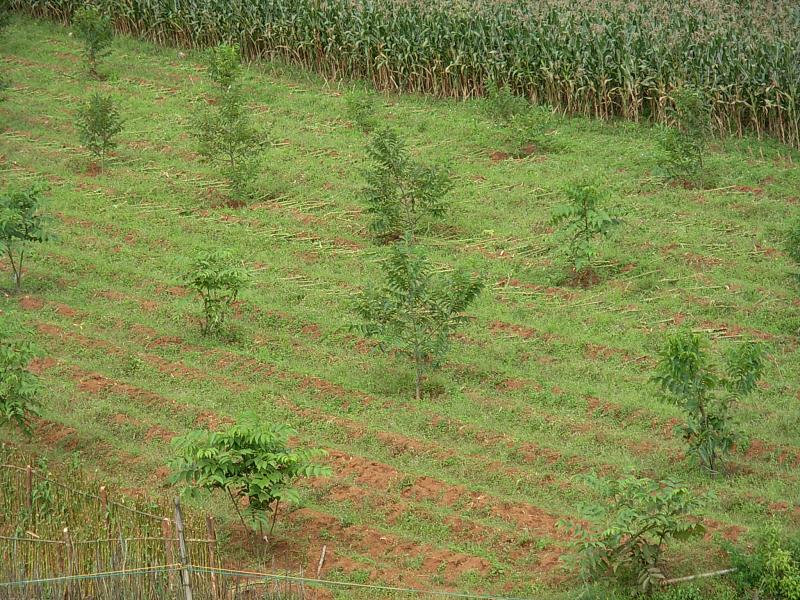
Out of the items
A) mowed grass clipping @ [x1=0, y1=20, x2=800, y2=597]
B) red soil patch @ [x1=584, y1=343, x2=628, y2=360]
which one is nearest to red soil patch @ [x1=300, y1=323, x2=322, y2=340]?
mowed grass clipping @ [x1=0, y1=20, x2=800, y2=597]

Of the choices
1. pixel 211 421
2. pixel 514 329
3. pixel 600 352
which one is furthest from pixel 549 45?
pixel 211 421

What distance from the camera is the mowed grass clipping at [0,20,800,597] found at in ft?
31.4

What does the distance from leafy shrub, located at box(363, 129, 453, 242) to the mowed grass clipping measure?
0.44 metres

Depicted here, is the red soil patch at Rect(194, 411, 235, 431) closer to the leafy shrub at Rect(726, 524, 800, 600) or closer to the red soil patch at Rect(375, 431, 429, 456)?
the red soil patch at Rect(375, 431, 429, 456)

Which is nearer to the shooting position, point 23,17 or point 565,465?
point 565,465

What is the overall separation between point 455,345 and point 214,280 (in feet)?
8.82

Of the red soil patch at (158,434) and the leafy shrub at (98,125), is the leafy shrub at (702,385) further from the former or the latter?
the leafy shrub at (98,125)

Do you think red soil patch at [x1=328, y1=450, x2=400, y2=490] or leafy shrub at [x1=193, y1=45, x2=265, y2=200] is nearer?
red soil patch at [x1=328, y1=450, x2=400, y2=490]

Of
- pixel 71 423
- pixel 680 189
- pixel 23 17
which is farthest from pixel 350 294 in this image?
pixel 23 17

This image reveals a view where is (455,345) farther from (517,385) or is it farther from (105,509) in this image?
(105,509)

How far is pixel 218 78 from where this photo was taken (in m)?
20.1

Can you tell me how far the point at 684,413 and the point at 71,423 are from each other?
568 cm

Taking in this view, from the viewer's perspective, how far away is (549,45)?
19.3 meters

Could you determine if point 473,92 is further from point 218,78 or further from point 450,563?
point 450,563
